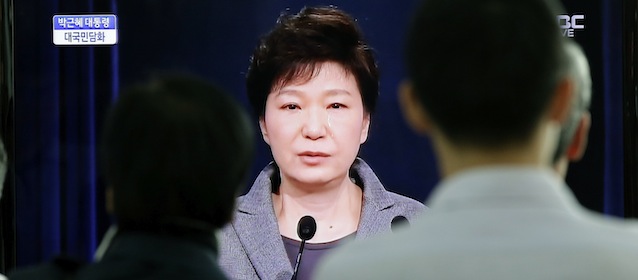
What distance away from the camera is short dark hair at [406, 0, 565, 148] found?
1.06 m

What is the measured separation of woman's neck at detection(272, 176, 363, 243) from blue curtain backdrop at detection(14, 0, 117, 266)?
521 millimetres

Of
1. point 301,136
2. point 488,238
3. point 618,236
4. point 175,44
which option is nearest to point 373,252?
point 488,238

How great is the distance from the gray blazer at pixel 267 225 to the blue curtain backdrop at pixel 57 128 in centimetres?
40

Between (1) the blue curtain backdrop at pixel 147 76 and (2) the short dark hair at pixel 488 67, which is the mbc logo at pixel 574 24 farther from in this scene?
(2) the short dark hair at pixel 488 67

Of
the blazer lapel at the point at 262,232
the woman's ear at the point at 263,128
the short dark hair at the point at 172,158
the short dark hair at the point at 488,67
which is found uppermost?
the short dark hair at the point at 488,67

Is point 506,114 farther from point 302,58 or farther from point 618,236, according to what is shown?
point 302,58

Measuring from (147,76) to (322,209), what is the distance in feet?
1.89

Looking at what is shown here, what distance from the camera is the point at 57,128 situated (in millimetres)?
2658

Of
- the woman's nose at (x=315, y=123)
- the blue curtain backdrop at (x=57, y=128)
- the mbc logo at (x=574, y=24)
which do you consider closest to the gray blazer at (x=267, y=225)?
the woman's nose at (x=315, y=123)

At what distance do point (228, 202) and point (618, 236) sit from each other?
47 centimetres

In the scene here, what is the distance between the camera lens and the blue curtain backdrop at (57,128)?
263 cm

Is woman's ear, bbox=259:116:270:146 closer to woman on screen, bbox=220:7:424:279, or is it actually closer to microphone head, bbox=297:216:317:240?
woman on screen, bbox=220:7:424:279

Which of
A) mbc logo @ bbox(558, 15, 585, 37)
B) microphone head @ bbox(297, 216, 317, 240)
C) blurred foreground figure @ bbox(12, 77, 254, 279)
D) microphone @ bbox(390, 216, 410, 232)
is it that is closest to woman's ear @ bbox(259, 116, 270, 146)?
microphone head @ bbox(297, 216, 317, 240)

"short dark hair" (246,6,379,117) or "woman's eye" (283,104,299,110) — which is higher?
"short dark hair" (246,6,379,117)
